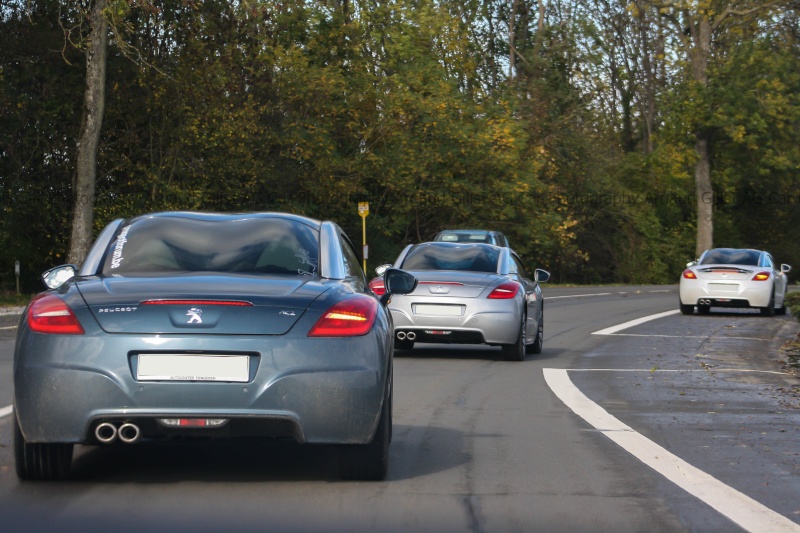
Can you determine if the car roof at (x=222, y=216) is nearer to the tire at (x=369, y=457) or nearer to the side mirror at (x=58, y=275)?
the side mirror at (x=58, y=275)

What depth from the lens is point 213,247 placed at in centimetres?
707

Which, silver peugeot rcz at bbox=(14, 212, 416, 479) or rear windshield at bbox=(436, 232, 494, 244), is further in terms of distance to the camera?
rear windshield at bbox=(436, 232, 494, 244)

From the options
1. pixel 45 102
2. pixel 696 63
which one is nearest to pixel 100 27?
pixel 45 102

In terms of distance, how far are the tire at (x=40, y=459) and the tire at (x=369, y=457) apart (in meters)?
1.35

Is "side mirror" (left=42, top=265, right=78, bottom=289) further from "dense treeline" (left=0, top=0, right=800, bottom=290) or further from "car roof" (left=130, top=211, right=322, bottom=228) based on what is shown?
"dense treeline" (left=0, top=0, right=800, bottom=290)

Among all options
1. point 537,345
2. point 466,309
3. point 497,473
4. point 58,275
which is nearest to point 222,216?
point 58,275

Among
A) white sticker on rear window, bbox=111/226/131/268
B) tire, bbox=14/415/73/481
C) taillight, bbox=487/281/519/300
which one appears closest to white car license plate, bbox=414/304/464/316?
taillight, bbox=487/281/519/300

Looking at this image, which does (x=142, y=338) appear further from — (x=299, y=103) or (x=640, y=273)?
(x=640, y=273)

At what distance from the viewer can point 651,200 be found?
65062mm

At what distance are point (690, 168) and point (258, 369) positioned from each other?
194 feet

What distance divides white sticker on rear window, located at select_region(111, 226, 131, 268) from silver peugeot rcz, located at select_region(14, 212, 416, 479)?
15.7 inches

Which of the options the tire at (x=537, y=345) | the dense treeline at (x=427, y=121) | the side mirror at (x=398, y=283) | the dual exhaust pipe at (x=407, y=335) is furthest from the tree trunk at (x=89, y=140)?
the side mirror at (x=398, y=283)

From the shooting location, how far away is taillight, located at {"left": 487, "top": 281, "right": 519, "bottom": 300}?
15.1 meters

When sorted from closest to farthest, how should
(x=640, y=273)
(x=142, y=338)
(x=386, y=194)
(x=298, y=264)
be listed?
(x=142, y=338)
(x=298, y=264)
(x=386, y=194)
(x=640, y=273)
